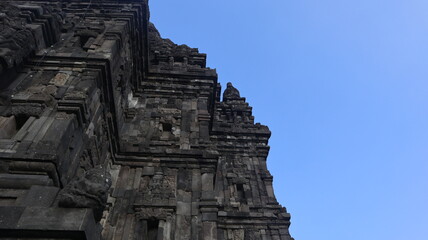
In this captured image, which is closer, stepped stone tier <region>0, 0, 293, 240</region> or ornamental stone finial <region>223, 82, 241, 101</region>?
stepped stone tier <region>0, 0, 293, 240</region>

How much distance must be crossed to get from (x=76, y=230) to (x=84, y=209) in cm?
37

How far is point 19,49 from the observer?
7605 millimetres

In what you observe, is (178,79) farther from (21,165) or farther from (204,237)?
(21,165)

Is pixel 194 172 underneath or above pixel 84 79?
underneath

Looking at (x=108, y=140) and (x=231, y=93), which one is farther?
(x=231, y=93)

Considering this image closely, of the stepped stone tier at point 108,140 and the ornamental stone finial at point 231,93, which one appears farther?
the ornamental stone finial at point 231,93

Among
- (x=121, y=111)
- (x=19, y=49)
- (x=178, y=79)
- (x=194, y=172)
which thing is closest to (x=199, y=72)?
(x=178, y=79)

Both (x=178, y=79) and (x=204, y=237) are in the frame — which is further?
(x=178, y=79)

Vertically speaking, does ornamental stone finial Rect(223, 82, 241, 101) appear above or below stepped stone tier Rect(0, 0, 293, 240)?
above

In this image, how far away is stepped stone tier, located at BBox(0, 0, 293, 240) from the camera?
16.1ft

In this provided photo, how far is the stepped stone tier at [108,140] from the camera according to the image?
4.90 m

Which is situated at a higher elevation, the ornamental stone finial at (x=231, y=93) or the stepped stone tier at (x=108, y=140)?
the ornamental stone finial at (x=231, y=93)

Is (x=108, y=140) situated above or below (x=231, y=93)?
below

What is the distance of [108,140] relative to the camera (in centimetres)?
912
